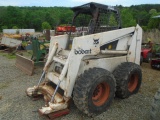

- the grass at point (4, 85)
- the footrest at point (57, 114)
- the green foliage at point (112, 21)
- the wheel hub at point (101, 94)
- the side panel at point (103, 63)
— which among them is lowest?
the grass at point (4, 85)

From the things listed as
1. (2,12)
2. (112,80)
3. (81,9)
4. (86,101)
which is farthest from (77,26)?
(2,12)

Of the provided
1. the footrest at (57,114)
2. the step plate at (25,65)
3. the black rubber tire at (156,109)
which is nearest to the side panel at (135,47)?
the black rubber tire at (156,109)

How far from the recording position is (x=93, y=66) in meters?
4.52

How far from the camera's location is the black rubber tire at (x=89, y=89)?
398cm

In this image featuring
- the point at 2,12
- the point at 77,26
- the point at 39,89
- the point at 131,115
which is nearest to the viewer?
the point at 131,115

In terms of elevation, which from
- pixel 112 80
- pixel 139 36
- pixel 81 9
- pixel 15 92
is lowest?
pixel 15 92

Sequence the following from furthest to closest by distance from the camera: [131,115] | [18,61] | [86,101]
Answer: [18,61] < [131,115] < [86,101]

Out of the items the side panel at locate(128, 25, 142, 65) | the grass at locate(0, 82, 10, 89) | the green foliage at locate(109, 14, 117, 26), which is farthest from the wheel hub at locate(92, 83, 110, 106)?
the grass at locate(0, 82, 10, 89)

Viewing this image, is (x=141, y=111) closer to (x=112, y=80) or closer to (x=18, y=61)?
(x=112, y=80)

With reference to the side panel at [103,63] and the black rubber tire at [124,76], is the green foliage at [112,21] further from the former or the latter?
the black rubber tire at [124,76]

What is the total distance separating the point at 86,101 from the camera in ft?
13.1

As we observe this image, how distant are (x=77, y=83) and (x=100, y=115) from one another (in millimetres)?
886

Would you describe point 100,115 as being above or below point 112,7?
below

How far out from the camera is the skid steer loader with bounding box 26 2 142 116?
13.4 ft
